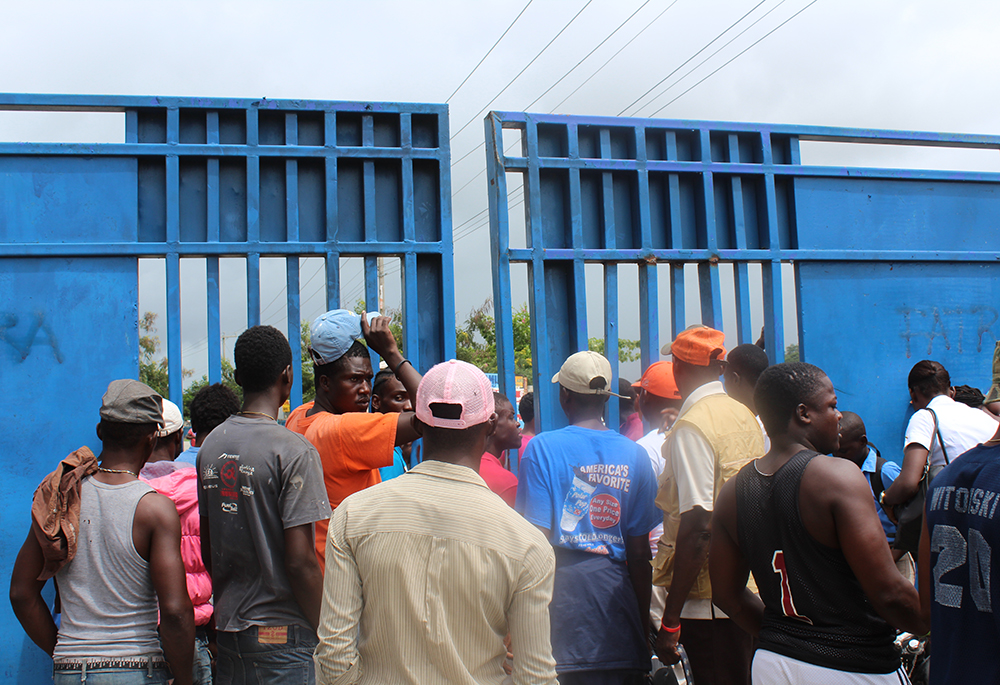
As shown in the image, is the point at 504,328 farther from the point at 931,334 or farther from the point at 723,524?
the point at 931,334

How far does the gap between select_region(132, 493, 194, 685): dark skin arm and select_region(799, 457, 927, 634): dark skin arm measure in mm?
2119

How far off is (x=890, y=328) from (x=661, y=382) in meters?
2.00

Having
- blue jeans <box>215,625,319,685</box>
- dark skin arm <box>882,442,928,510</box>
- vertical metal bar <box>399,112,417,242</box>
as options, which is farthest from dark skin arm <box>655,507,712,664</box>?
vertical metal bar <box>399,112,417,242</box>

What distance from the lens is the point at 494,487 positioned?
3523mm

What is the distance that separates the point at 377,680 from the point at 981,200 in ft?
18.1

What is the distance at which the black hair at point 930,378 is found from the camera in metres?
4.45

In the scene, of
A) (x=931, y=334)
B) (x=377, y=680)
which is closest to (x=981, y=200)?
(x=931, y=334)

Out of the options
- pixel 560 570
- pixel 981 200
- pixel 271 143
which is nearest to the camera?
pixel 560 570

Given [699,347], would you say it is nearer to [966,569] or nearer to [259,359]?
[966,569]

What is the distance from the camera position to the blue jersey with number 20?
1860 millimetres

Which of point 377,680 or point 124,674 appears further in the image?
point 124,674

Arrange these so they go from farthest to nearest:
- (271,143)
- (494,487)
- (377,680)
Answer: (271,143) → (494,487) → (377,680)

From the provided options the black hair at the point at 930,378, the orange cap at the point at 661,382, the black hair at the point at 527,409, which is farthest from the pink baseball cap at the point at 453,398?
the black hair at the point at 527,409

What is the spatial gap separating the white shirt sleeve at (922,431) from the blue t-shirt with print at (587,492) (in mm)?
2011
